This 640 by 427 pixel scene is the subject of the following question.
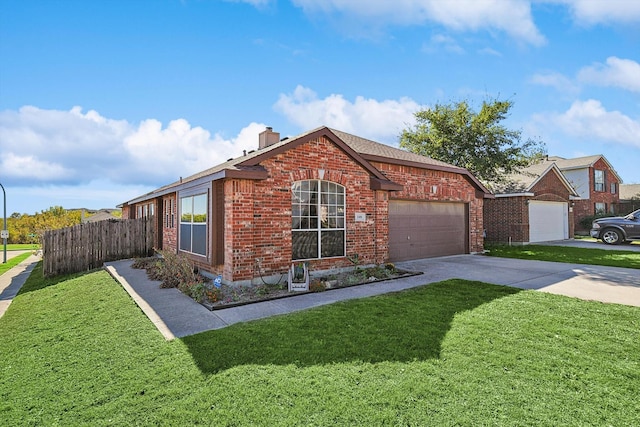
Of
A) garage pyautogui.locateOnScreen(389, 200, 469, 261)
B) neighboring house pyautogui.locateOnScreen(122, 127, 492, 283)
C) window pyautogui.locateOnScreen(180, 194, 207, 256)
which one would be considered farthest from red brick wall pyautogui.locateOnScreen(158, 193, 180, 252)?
garage pyautogui.locateOnScreen(389, 200, 469, 261)

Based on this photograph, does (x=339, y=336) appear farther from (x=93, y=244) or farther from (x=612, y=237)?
(x=612, y=237)

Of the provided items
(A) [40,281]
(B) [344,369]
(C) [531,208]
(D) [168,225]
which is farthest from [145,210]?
(C) [531,208]

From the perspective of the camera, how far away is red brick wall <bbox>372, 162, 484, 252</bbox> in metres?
11.9

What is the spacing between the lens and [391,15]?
9828 mm

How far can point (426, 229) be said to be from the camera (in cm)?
1298

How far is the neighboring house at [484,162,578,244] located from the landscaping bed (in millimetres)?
12841

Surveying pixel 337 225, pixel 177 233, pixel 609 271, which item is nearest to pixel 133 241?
pixel 177 233

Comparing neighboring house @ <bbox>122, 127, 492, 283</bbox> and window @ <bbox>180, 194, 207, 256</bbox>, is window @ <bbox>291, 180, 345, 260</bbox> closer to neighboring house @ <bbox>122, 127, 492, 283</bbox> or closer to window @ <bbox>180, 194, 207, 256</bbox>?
neighboring house @ <bbox>122, 127, 492, 283</bbox>

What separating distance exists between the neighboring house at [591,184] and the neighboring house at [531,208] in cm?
737

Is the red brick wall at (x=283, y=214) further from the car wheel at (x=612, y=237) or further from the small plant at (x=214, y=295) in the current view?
the car wheel at (x=612, y=237)

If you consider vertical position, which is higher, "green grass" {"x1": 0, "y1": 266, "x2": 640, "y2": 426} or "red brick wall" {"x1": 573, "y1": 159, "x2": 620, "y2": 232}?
"red brick wall" {"x1": 573, "y1": 159, "x2": 620, "y2": 232}

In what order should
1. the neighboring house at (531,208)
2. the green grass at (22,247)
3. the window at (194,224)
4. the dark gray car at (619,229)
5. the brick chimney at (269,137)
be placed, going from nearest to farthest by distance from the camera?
1. the window at (194,224)
2. the brick chimney at (269,137)
3. the dark gray car at (619,229)
4. the neighboring house at (531,208)
5. the green grass at (22,247)

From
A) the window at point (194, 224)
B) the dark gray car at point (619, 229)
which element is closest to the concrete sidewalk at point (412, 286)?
the window at point (194, 224)

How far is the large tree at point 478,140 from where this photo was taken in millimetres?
20031
